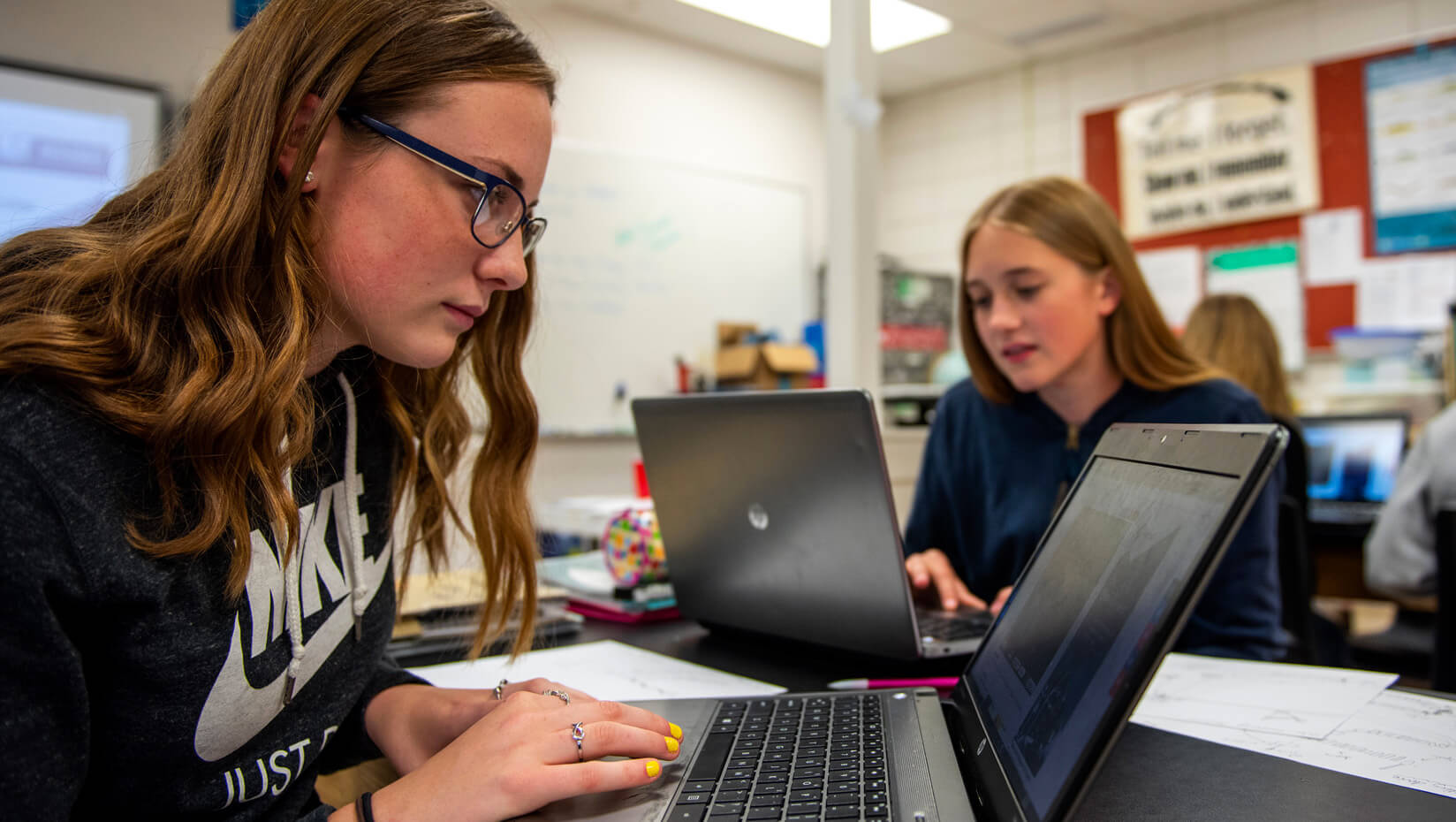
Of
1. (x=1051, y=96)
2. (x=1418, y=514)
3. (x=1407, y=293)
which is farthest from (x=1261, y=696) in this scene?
(x=1051, y=96)

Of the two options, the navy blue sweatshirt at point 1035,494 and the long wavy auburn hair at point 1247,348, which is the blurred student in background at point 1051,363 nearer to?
the navy blue sweatshirt at point 1035,494

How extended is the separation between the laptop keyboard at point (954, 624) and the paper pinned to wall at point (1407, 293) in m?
3.24

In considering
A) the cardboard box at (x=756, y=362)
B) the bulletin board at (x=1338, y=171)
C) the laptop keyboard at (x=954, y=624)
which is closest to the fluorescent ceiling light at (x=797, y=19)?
the cardboard box at (x=756, y=362)

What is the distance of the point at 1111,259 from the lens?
4.98 feet

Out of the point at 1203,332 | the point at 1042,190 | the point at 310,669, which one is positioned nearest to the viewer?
the point at 310,669

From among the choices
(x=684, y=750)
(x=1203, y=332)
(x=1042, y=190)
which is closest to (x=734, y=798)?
(x=684, y=750)

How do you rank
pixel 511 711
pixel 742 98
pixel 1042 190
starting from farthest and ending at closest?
pixel 742 98, pixel 1042 190, pixel 511 711

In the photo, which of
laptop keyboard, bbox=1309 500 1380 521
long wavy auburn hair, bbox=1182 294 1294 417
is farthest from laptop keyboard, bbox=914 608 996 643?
laptop keyboard, bbox=1309 500 1380 521

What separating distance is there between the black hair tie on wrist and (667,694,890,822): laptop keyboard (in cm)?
19

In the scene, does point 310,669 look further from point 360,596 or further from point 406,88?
point 406,88

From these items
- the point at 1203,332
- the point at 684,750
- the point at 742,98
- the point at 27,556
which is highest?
the point at 742,98

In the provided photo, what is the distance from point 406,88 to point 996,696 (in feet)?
2.04

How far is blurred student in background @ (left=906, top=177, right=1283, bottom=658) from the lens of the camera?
1.46 m

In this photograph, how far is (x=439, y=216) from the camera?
2.50 feet
